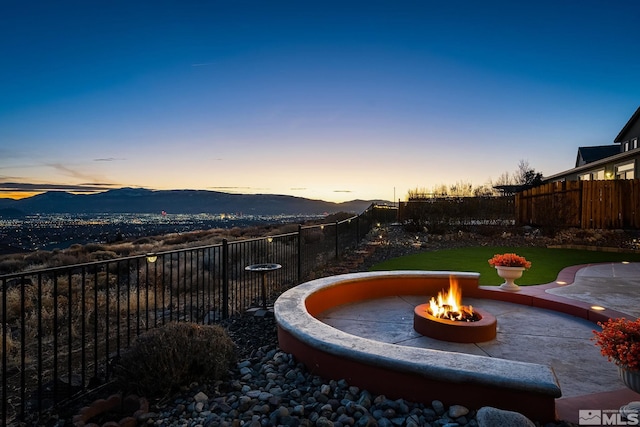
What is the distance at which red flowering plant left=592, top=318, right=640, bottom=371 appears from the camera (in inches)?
93.4

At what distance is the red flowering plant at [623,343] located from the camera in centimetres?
237

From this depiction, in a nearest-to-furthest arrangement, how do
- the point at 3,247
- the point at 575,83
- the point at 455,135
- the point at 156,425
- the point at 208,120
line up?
1. the point at 156,425
2. the point at 575,83
3. the point at 208,120
4. the point at 455,135
5. the point at 3,247

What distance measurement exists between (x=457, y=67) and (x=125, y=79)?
11.8 m

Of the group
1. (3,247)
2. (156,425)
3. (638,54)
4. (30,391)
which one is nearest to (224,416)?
(156,425)

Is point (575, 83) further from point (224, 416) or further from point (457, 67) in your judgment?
point (224, 416)

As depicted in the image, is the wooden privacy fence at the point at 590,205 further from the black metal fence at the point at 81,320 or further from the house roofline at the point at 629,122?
the house roofline at the point at 629,122

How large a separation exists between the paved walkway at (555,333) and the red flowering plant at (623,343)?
0.44 meters

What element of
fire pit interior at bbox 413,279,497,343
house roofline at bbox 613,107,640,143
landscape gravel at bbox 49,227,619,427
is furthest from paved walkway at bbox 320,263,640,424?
house roofline at bbox 613,107,640,143

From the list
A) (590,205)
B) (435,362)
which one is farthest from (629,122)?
(435,362)

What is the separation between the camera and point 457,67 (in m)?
13.0

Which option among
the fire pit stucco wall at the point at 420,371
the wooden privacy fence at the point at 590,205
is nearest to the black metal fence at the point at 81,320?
the fire pit stucco wall at the point at 420,371

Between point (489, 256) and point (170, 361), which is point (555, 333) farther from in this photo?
point (489, 256)

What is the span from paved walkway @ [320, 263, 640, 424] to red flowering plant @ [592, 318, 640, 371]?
437 millimetres

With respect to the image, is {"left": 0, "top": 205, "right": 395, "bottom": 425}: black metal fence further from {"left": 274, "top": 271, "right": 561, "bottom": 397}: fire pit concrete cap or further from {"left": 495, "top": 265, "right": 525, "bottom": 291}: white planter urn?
{"left": 495, "top": 265, "right": 525, "bottom": 291}: white planter urn
